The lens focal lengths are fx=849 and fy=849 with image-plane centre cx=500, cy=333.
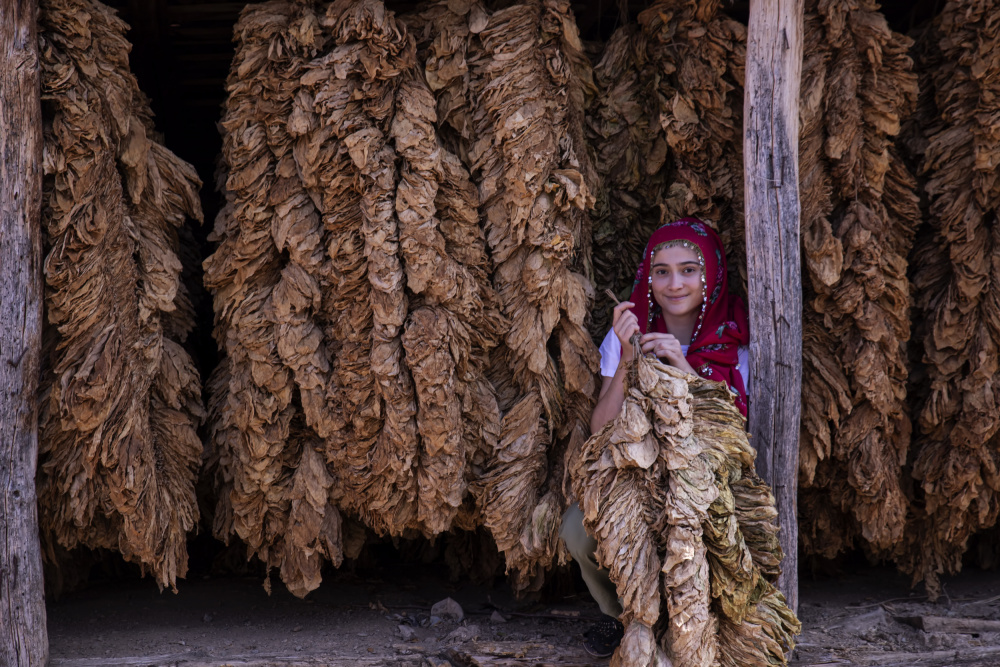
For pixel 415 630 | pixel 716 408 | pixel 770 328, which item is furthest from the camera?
pixel 415 630

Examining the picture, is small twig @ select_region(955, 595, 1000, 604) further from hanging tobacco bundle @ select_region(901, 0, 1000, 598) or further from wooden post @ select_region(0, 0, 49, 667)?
wooden post @ select_region(0, 0, 49, 667)

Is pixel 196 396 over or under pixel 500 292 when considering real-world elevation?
under

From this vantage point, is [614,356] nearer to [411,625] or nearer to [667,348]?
[667,348]

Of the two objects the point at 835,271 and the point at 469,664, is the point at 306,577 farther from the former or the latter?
the point at 835,271

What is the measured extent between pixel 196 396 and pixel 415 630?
1016 mm

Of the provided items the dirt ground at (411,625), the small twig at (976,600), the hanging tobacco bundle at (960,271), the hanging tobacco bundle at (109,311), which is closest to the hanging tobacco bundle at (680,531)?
the dirt ground at (411,625)

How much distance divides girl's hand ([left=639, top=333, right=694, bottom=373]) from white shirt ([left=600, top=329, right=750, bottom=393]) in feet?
0.55

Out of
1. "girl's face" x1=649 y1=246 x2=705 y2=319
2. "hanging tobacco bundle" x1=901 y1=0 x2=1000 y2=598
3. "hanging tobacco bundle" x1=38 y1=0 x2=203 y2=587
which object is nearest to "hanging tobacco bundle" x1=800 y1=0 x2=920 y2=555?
"hanging tobacco bundle" x1=901 y1=0 x2=1000 y2=598

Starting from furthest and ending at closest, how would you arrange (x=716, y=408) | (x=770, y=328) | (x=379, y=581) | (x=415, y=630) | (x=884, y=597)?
(x=379, y=581) → (x=884, y=597) → (x=415, y=630) → (x=770, y=328) → (x=716, y=408)

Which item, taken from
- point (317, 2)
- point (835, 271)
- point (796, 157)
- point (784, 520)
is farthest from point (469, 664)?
point (317, 2)

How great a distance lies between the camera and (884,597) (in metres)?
2.96

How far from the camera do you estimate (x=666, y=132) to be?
265 cm

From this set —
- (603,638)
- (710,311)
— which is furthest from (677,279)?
(603,638)

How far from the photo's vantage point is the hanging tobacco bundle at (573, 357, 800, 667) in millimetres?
2123
